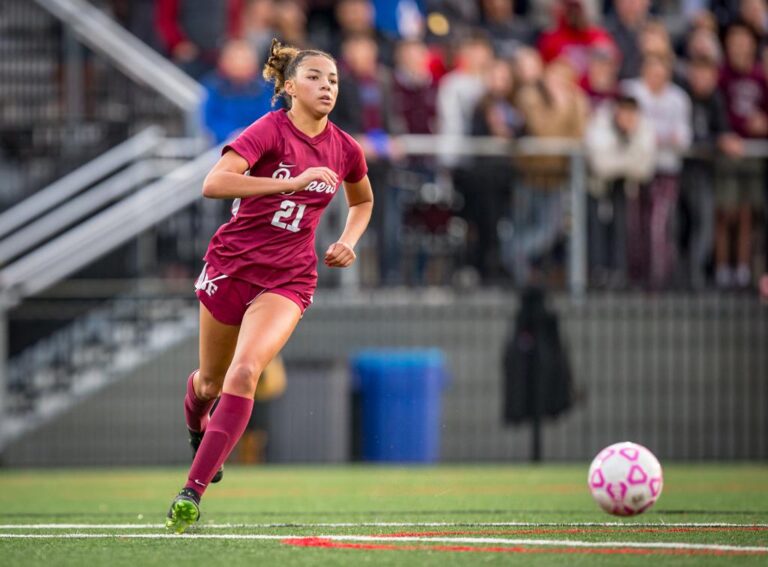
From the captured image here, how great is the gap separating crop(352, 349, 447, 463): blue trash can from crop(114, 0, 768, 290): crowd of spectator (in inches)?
40.4

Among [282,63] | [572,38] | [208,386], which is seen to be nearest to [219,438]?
[208,386]

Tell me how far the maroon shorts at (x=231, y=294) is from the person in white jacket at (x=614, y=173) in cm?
882

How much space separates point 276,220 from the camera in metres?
8.45

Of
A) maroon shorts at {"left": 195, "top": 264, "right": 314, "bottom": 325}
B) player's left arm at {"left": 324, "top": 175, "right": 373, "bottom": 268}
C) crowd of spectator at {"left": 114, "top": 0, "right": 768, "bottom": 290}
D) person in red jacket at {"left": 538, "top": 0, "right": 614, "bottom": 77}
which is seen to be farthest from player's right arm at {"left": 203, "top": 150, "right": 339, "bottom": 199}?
person in red jacket at {"left": 538, "top": 0, "right": 614, "bottom": 77}

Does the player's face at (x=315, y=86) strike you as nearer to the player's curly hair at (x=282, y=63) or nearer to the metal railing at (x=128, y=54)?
the player's curly hair at (x=282, y=63)

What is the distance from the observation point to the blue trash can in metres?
16.6

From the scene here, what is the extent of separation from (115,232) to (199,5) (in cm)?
502

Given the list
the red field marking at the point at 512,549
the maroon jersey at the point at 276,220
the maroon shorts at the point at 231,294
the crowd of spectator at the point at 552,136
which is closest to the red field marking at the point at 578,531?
the red field marking at the point at 512,549

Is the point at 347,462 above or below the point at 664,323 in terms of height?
below

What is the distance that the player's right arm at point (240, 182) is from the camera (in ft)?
26.4

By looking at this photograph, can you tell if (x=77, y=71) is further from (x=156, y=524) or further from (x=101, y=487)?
(x=156, y=524)

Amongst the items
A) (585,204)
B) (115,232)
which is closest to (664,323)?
(585,204)

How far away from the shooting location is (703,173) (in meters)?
17.6

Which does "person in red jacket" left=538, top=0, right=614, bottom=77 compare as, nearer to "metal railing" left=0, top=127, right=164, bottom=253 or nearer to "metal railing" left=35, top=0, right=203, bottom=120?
"metal railing" left=35, top=0, right=203, bottom=120
